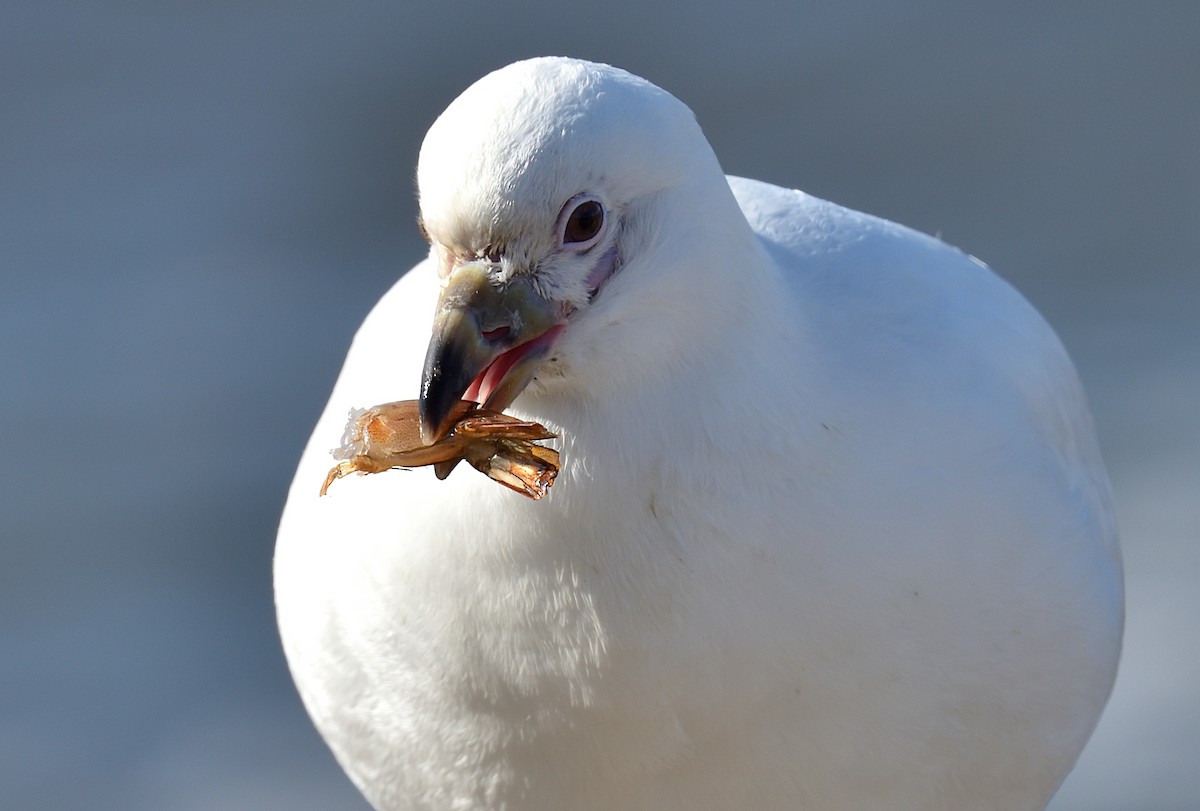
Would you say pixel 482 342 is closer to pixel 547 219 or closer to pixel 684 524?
pixel 547 219

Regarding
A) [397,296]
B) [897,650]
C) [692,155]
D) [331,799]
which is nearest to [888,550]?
[897,650]

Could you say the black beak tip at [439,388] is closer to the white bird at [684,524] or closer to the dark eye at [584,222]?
the white bird at [684,524]

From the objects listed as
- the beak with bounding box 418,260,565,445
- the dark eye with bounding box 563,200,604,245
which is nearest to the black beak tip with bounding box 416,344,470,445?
the beak with bounding box 418,260,565,445

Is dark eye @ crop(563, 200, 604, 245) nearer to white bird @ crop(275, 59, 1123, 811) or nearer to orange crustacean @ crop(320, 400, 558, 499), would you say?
white bird @ crop(275, 59, 1123, 811)

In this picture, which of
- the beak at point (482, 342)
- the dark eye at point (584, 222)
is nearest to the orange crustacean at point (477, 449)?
the beak at point (482, 342)

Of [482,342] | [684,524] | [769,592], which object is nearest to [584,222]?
[482,342]

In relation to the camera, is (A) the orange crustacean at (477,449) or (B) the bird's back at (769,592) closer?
(A) the orange crustacean at (477,449)

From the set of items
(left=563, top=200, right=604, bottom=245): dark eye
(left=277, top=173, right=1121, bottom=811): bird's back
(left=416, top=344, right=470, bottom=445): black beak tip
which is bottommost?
(left=277, top=173, right=1121, bottom=811): bird's back
